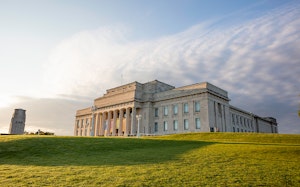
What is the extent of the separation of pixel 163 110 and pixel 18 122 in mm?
98907

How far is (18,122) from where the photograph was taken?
424ft

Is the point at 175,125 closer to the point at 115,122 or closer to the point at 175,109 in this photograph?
the point at 175,109

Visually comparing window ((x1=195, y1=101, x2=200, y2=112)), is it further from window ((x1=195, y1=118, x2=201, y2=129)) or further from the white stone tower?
the white stone tower

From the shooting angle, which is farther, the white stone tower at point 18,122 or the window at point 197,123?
the white stone tower at point 18,122

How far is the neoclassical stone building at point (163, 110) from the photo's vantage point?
61.8 meters

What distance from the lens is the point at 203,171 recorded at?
12039 millimetres

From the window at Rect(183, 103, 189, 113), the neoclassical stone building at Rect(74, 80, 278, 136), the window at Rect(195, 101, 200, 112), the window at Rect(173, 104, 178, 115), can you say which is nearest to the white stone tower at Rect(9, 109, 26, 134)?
the neoclassical stone building at Rect(74, 80, 278, 136)

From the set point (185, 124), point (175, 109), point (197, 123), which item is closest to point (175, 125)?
point (185, 124)

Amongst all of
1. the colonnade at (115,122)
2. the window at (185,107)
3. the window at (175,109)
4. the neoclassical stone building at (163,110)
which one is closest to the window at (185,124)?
the neoclassical stone building at (163,110)

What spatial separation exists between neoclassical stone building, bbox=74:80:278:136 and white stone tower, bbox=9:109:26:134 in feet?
218

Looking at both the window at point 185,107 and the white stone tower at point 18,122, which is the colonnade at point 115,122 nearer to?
the window at point 185,107

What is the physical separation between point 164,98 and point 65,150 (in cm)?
5105

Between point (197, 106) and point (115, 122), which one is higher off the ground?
point (197, 106)

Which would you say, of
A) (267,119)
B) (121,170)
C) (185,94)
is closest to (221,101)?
(185,94)
